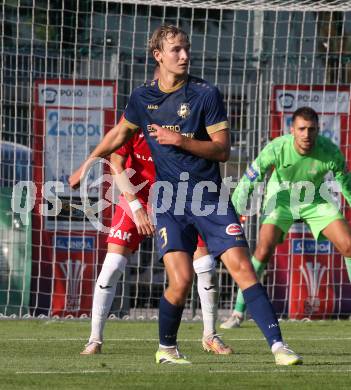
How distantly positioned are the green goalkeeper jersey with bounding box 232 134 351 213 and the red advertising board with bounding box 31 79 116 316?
9.13 ft

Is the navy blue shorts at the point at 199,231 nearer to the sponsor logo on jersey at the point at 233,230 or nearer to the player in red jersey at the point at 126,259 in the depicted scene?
the sponsor logo on jersey at the point at 233,230

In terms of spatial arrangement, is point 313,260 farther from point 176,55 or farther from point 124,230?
point 176,55

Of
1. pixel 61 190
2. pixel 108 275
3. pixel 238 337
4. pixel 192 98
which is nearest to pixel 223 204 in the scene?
pixel 192 98

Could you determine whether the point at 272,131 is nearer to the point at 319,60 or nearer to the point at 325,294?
the point at 319,60

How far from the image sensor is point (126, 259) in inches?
369

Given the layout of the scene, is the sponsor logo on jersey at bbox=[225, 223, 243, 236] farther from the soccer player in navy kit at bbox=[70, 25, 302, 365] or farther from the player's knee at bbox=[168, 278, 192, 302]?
the player's knee at bbox=[168, 278, 192, 302]

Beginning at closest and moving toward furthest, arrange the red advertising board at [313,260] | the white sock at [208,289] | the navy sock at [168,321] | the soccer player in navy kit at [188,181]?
the soccer player in navy kit at [188,181] → the navy sock at [168,321] → the white sock at [208,289] → the red advertising board at [313,260]

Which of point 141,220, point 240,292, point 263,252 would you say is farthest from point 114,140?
point 240,292

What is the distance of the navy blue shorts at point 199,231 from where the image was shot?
25.1 ft

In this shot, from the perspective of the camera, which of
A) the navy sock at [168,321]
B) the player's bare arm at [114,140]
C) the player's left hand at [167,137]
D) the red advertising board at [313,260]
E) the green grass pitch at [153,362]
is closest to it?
the green grass pitch at [153,362]

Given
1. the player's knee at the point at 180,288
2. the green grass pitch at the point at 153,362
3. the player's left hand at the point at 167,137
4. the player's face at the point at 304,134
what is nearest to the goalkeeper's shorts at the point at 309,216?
the player's face at the point at 304,134

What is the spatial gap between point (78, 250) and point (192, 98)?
22.8ft

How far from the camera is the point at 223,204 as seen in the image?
7695 millimetres

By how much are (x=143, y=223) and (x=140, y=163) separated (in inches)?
50.3
